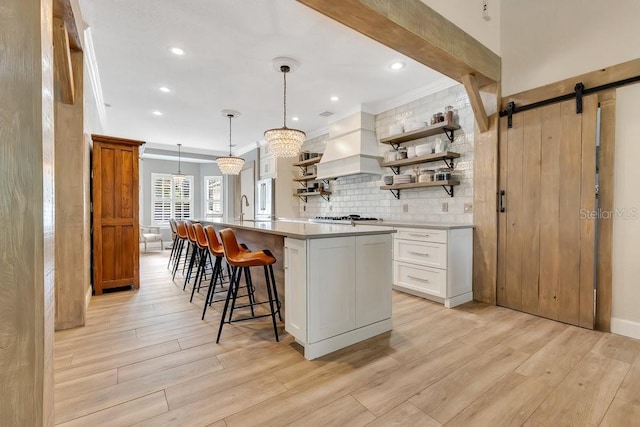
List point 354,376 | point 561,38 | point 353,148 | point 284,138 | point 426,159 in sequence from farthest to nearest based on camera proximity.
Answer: point 353,148
point 426,159
point 284,138
point 561,38
point 354,376

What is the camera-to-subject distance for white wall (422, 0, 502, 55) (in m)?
2.57

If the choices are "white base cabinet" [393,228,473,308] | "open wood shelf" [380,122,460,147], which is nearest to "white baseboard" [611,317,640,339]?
"white base cabinet" [393,228,473,308]

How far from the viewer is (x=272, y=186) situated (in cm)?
651

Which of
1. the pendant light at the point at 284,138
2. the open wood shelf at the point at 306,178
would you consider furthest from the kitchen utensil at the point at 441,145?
the open wood shelf at the point at 306,178

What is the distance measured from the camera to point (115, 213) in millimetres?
3666

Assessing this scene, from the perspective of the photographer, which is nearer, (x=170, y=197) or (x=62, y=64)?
(x=62, y=64)

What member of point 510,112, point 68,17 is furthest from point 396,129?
point 68,17

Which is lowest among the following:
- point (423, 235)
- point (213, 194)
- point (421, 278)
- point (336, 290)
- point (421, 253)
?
point (421, 278)

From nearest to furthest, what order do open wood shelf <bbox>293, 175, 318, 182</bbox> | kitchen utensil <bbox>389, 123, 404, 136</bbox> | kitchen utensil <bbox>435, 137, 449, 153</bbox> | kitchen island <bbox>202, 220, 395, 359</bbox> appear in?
kitchen island <bbox>202, 220, 395, 359</bbox> → kitchen utensil <bbox>435, 137, 449, 153</bbox> → kitchen utensil <bbox>389, 123, 404, 136</bbox> → open wood shelf <bbox>293, 175, 318, 182</bbox>

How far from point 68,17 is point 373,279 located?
2.95m

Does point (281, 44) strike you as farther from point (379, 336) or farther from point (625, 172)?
point (625, 172)

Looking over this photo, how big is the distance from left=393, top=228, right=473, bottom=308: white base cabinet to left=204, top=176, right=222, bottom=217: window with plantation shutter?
719 cm

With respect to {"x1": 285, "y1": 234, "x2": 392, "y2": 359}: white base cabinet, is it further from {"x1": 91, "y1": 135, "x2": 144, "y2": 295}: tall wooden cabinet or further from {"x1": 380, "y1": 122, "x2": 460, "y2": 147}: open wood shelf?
{"x1": 91, "y1": 135, "x2": 144, "y2": 295}: tall wooden cabinet

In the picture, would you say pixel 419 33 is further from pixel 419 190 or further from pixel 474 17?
pixel 419 190
